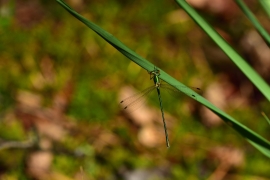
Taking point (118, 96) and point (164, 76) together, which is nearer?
point (164, 76)

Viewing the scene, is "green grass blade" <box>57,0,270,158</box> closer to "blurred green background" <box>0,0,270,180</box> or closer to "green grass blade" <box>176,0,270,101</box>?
"green grass blade" <box>176,0,270,101</box>

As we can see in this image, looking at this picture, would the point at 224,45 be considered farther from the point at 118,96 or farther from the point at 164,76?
the point at 118,96

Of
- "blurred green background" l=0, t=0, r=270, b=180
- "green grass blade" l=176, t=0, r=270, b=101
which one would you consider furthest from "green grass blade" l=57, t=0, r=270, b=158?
"blurred green background" l=0, t=0, r=270, b=180

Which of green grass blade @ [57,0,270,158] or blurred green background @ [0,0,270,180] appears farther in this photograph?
blurred green background @ [0,0,270,180]

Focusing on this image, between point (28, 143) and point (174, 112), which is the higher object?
point (174, 112)

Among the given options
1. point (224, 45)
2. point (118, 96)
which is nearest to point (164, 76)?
point (224, 45)

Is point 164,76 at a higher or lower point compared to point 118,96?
lower

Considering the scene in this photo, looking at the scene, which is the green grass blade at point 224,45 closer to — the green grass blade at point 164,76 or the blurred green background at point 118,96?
the green grass blade at point 164,76

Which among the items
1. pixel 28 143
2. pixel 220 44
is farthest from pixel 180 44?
pixel 220 44

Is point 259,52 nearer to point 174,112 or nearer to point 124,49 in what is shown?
point 174,112
